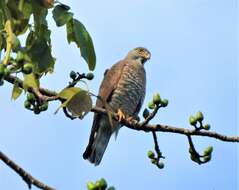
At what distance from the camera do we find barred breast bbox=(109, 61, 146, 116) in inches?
356

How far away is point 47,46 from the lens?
3012 mm

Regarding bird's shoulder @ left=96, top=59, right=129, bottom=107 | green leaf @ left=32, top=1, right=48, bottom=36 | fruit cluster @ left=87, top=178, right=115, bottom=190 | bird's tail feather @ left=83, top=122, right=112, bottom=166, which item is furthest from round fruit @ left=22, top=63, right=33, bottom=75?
bird's shoulder @ left=96, top=59, right=129, bottom=107

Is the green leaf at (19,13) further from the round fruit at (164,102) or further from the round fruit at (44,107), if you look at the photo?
the round fruit at (164,102)

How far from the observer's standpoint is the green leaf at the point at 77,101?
2516 mm

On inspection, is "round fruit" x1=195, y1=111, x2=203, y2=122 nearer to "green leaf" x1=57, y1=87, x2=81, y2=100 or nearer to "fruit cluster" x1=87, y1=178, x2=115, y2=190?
"green leaf" x1=57, y1=87, x2=81, y2=100

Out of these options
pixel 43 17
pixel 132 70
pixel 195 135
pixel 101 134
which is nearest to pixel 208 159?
pixel 195 135

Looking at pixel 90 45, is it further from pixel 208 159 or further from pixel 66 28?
pixel 208 159

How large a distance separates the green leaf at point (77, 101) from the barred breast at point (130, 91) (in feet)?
20.0

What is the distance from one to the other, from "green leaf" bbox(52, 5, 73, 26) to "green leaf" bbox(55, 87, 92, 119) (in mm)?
692

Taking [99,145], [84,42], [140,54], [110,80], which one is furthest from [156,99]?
[140,54]

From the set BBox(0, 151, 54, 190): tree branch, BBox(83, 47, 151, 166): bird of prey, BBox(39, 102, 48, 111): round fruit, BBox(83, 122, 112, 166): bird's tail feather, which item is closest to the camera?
BBox(0, 151, 54, 190): tree branch

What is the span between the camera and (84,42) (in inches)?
122

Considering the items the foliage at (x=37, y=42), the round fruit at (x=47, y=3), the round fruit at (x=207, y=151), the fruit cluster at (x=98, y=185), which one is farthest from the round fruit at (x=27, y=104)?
the fruit cluster at (x=98, y=185)

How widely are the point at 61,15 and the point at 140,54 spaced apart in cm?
810
